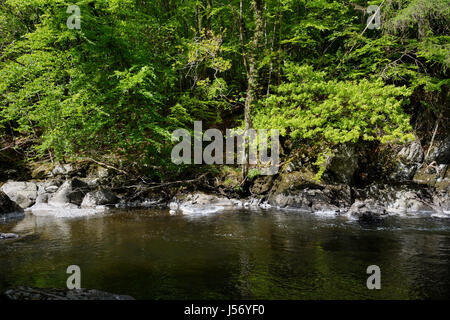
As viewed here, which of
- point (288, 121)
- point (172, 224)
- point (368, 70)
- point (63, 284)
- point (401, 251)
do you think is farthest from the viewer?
point (368, 70)

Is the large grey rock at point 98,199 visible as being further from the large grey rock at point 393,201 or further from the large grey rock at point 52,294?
the large grey rock at point 393,201

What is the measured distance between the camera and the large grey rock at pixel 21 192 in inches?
494

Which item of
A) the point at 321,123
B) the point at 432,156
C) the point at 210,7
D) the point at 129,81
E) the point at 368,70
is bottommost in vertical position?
the point at 432,156

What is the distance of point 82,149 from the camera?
13047 mm

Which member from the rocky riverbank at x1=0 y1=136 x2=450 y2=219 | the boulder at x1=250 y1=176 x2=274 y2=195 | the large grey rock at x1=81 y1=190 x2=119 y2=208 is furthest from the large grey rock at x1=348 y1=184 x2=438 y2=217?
the large grey rock at x1=81 y1=190 x2=119 y2=208

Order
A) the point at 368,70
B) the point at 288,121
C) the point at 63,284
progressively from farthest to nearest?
the point at 368,70 < the point at 288,121 < the point at 63,284

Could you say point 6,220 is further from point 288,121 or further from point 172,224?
point 288,121

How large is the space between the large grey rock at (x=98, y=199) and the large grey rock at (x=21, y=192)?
91.5 inches

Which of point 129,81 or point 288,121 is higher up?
point 129,81

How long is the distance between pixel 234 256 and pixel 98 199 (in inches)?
322

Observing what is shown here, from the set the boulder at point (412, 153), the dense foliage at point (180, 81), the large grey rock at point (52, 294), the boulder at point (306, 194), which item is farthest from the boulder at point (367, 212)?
the large grey rock at point (52, 294)

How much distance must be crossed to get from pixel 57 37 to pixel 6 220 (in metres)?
7.41

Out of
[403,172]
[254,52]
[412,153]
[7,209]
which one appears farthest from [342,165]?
[7,209]
